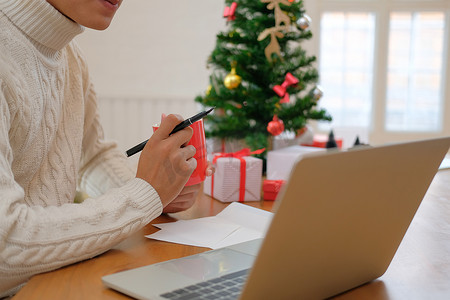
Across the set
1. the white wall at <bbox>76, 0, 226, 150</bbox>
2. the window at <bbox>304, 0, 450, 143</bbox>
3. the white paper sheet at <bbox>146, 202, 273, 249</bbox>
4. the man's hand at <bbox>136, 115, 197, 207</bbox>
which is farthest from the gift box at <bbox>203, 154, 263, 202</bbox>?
the window at <bbox>304, 0, 450, 143</bbox>

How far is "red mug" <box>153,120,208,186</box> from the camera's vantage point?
2.93 feet

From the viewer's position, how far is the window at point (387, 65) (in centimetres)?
358

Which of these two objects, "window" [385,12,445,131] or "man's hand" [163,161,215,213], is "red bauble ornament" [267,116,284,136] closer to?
"man's hand" [163,161,215,213]

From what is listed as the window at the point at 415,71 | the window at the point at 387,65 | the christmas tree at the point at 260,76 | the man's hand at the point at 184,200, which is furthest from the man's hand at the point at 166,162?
the window at the point at 415,71

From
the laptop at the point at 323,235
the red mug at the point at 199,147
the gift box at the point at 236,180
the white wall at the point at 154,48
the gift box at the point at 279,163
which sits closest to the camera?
the laptop at the point at 323,235

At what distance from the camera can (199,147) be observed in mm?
914

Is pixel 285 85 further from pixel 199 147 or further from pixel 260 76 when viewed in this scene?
pixel 199 147

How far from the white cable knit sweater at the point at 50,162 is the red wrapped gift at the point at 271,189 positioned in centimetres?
30

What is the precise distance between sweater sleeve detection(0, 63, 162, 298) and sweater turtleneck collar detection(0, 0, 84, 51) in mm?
149

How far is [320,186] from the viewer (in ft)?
1.48

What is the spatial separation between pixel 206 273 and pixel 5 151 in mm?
347

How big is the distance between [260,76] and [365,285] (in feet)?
3.27

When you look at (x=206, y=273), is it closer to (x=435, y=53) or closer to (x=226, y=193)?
(x=226, y=193)

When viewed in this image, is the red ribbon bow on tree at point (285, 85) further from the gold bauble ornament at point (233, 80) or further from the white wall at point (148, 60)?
the white wall at point (148, 60)
